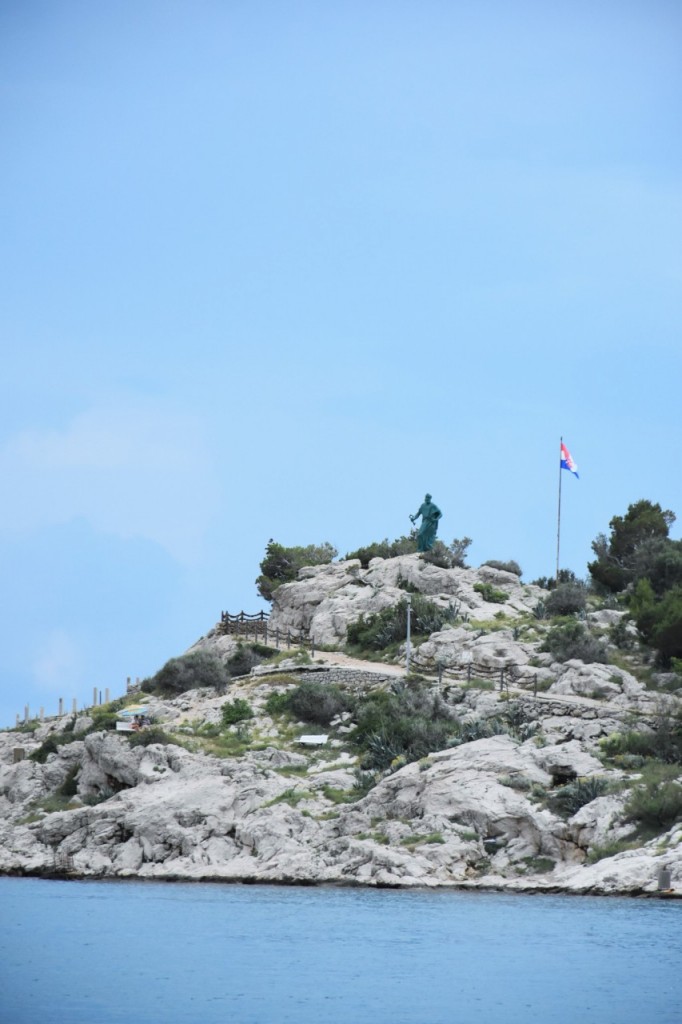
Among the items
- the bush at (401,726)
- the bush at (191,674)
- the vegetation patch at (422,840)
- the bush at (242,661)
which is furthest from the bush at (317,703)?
the vegetation patch at (422,840)

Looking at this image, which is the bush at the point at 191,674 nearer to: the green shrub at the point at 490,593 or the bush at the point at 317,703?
the bush at the point at 317,703

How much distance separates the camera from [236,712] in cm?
6244

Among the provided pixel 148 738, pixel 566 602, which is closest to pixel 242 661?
pixel 148 738

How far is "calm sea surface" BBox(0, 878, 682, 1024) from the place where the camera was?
87.6 ft

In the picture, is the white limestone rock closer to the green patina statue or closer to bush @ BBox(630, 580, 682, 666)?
bush @ BBox(630, 580, 682, 666)

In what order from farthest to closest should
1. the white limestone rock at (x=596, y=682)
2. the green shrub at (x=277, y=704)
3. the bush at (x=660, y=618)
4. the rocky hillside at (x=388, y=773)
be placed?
the bush at (x=660, y=618)
the green shrub at (x=277, y=704)
the white limestone rock at (x=596, y=682)
the rocky hillside at (x=388, y=773)

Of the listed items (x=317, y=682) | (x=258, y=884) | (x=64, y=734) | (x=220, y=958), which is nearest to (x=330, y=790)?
(x=258, y=884)

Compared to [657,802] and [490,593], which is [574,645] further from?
[657,802]

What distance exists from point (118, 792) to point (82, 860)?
5.04 metres

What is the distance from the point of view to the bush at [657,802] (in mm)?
45469

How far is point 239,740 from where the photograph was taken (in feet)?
196

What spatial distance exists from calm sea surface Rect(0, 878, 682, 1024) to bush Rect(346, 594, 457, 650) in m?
28.8

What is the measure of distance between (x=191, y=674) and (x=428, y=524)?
1953 cm

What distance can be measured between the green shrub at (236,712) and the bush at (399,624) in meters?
10.5
